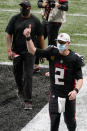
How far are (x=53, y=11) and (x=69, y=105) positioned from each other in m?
5.23

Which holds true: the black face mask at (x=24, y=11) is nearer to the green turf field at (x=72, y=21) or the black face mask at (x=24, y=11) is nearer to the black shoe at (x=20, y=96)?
the black shoe at (x=20, y=96)

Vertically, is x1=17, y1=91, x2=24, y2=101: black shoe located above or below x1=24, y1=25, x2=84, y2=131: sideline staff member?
below

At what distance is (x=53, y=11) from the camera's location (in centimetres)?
1423

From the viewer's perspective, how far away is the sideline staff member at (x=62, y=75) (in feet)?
30.3

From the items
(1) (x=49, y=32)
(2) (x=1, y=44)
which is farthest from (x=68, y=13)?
(1) (x=49, y=32)

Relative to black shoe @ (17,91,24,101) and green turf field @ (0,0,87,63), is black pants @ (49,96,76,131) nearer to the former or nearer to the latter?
black shoe @ (17,91,24,101)

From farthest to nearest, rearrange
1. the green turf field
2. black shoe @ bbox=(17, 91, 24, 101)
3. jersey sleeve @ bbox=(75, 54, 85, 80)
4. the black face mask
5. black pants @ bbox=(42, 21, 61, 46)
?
1. the green turf field
2. black pants @ bbox=(42, 21, 61, 46)
3. black shoe @ bbox=(17, 91, 24, 101)
4. the black face mask
5. jersey sleeve @ bbox=(75, 54, 85, 80)

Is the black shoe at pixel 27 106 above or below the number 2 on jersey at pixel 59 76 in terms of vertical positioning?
below

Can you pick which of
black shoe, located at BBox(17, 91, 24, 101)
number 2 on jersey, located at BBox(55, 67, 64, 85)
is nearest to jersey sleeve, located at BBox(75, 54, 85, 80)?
number 2 on jersey, located at BBox(55, 67, 64, 85)

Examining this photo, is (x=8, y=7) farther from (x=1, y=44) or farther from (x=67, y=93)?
(x=67, y=93)

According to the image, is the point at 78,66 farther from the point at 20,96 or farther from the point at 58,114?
the point at 20,96

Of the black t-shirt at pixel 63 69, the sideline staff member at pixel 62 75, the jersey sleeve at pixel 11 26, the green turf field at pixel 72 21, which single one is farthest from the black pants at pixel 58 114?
the green turf field at pixel 72 21

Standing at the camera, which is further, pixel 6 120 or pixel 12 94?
pixel 12 94

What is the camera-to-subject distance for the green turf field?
16.8m
